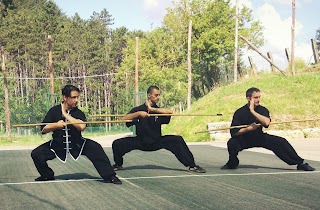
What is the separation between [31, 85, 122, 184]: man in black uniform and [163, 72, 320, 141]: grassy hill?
43.7ft

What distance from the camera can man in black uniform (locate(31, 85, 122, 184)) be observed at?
7164mm

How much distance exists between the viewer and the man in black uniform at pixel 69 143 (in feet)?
23.5

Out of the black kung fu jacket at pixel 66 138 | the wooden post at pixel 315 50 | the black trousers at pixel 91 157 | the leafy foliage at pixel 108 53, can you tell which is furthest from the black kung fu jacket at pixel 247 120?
the leafy foliage at pixel 108 53

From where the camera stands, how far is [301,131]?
61.2 ft

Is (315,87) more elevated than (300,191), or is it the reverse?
(315,87)

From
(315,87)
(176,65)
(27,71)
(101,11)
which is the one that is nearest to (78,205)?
(315,87)

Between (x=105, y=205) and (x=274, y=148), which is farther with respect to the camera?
(x=274, y=148)

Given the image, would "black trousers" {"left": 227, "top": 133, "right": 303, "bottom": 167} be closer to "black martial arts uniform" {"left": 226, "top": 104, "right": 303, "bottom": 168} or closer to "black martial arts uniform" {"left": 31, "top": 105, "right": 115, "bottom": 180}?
"black martial arts uniform" {"left": 226, "top": 104, "right": 303, "bottom": 168}

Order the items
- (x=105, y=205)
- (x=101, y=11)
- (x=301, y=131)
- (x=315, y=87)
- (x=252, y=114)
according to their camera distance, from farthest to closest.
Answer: (x=101, y=11), (x=315, y=87), (x=301, y=131), (x=252, y=114), (x=105, y=205)

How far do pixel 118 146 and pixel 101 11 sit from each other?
8834cm

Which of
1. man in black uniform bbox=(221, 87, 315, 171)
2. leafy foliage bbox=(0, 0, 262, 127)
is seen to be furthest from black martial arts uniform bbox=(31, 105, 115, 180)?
leafy foliage bbox=(0, 0, 262, 127)

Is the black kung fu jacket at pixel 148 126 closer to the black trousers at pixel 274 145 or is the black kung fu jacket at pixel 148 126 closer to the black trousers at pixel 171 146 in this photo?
the black trousers at pixel 171 146

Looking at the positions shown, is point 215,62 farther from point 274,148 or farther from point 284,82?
point 274,148

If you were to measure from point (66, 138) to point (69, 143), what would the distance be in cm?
9
